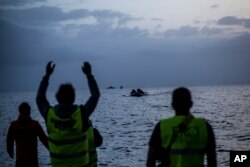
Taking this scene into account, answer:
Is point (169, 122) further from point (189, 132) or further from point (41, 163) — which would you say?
point (41, 163)

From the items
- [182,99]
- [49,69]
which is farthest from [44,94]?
[182,99]

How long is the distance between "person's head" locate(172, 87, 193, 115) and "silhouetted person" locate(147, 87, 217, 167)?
0.4 inches

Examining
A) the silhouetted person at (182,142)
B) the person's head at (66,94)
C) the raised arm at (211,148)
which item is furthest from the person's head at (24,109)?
the raised arm at (211,148)

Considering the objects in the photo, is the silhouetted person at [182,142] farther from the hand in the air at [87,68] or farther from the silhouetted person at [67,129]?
the hand in the air at [87,68]

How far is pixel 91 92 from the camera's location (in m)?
5.02

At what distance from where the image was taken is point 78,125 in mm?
4734

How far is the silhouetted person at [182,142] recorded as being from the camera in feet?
13.3

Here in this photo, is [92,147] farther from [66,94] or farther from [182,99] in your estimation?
[182,99]

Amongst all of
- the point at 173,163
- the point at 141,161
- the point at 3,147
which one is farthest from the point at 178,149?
the point at 3,147

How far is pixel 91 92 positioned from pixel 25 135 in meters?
2.62

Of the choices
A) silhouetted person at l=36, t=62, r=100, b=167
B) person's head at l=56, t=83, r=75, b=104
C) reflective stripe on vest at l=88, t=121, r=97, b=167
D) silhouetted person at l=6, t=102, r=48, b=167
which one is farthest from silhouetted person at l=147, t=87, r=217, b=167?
silhouetted person at l=6, t=102, r=48, b=167

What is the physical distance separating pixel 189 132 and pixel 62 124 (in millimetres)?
1543

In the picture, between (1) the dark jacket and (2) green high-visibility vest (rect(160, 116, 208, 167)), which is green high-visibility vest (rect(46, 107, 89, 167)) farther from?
(1) the dark jacket

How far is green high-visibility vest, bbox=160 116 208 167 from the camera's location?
4.06m
